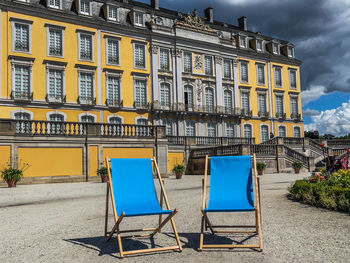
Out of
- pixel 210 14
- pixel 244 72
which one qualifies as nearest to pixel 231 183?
pixel 244 72

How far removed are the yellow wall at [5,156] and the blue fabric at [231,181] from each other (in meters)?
12.4

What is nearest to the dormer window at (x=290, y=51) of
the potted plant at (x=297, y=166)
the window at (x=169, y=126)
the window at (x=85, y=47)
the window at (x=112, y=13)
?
the window at (x=169, y=126)

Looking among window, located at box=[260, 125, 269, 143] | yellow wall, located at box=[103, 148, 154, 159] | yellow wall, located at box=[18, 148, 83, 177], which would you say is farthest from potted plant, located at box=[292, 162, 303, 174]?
window, located at box=[260, 125, 269, 143]

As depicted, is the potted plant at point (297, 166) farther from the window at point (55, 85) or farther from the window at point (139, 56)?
the window at point (55, 85)

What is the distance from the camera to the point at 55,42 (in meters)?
25.4

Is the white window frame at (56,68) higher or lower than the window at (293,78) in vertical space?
lower

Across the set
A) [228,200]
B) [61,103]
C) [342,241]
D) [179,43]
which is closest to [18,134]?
[61,103]

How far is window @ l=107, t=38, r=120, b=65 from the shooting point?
27.6m

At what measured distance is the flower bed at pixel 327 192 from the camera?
722cm

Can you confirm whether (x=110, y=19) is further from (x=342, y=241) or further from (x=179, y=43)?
(x=342, y=241)

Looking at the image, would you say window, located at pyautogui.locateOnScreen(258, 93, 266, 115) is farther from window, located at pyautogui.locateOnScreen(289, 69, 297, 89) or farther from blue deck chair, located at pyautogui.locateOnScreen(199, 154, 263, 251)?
blue deck chair, located at pyautogui.locateOnScreen(199, 154, 263, 251)

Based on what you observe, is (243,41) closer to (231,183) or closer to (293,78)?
(293,78)

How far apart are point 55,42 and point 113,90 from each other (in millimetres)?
5355

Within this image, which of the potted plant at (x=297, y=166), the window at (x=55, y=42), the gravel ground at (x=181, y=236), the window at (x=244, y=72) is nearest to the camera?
the gravel ground at (x=181, y=236)
